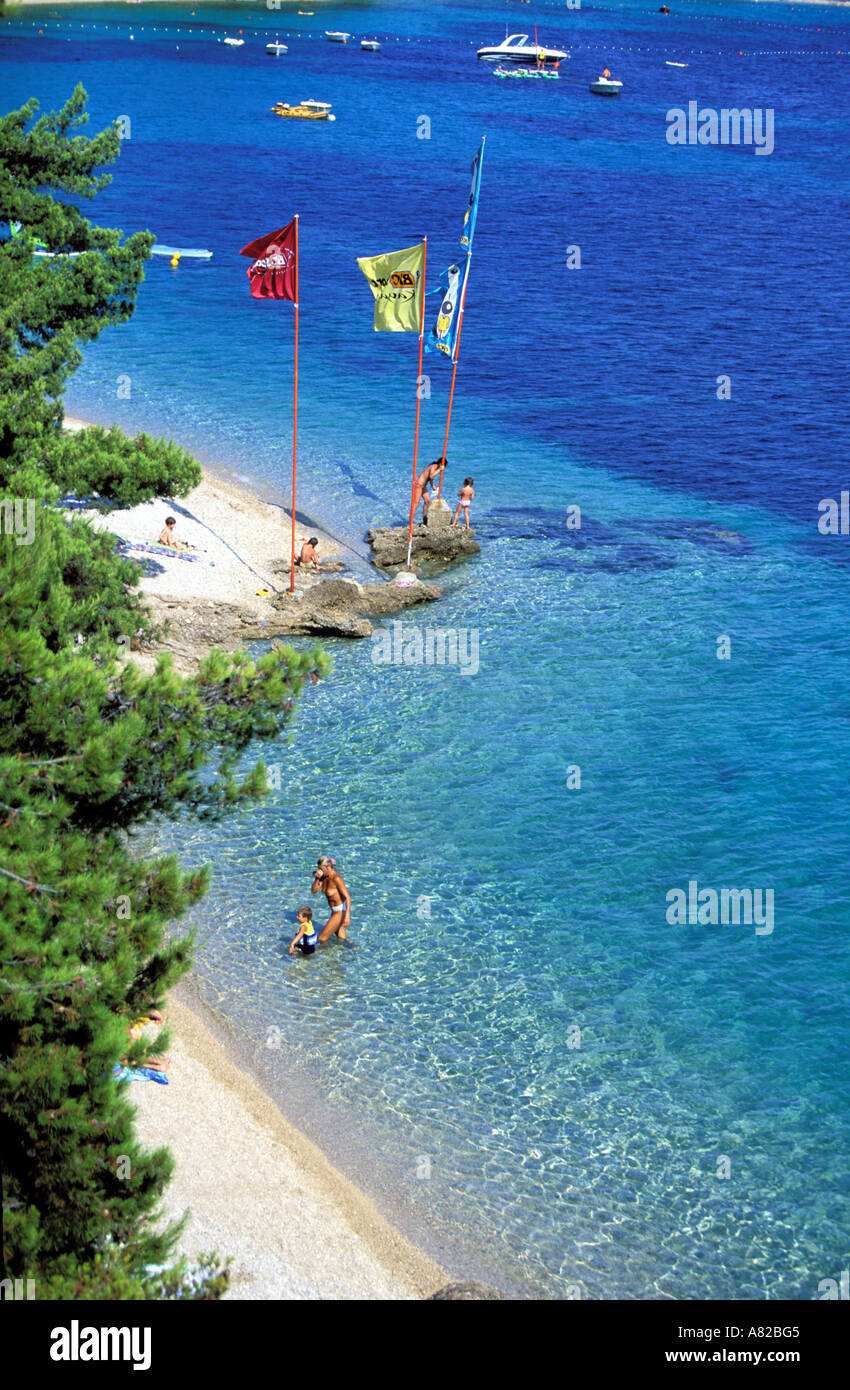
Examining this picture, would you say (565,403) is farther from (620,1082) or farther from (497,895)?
(620,1082)

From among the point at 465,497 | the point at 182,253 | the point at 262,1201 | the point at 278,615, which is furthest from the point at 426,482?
the point at 182,253

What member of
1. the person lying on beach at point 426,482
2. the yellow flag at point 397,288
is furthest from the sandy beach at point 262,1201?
the person lying on beach at point 426,482

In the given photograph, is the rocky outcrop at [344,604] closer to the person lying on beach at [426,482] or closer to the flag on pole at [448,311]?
the person lying on beach at [426,482]

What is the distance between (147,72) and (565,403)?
9133 centimetres

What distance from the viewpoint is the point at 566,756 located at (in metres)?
28.8

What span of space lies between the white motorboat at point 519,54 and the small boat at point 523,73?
12.9 ft

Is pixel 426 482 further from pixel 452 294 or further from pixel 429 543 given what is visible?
pixel 452 294

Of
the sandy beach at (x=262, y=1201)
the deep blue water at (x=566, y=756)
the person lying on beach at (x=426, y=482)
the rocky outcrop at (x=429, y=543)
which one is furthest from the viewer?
the person lying on beach at (x=426, y=482)

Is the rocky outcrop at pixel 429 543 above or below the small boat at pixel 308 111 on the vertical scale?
below

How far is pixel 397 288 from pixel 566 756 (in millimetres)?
13330

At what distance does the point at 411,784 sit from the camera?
2745 cm

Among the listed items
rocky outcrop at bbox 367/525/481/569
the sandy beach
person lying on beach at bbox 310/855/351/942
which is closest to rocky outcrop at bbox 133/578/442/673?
rocky outcrop at bbox 367/525/481/569

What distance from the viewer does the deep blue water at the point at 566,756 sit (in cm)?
1841

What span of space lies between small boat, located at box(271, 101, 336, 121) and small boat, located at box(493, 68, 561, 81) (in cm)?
3375
